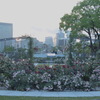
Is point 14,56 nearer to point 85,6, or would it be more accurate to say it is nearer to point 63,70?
point 63,70

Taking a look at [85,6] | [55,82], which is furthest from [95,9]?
[55,82]

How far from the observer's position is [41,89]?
887 cm

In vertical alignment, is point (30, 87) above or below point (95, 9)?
below

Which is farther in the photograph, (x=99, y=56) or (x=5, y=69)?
(x=99, y=56)

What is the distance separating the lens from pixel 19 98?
6.98 metres

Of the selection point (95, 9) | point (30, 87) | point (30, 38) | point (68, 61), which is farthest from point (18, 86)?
point (95, 9)

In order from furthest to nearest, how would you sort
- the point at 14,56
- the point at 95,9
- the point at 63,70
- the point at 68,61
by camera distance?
the point at 95,9
the point at 14,56
the point at 68,61
the point at 63,70

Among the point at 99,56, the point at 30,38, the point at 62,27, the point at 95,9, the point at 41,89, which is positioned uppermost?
the point at 95,9

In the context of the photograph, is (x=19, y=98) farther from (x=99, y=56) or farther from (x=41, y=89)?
(x=99, y=56)

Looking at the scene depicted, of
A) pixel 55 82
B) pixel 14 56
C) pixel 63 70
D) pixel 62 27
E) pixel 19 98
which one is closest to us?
pixel 19 98

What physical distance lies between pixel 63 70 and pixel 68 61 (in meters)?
3.35

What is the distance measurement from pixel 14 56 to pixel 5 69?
827 cm

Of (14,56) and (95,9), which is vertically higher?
(95,9)

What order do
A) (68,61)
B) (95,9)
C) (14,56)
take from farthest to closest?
(95,9), (14,56), (68,61)
